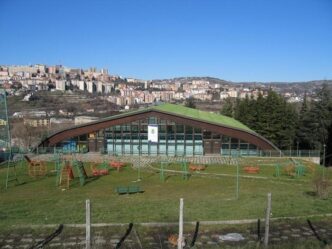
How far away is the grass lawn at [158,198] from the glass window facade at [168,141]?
5.73 m

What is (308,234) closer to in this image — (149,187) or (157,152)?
(149,187)

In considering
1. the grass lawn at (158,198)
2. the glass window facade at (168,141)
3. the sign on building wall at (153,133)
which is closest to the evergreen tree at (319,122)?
the glass window facade at (168,141)

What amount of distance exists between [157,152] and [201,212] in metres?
25.5

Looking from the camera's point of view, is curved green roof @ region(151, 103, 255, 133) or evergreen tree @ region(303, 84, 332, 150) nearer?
curved green roof @ region(151, 103, 255, 133)

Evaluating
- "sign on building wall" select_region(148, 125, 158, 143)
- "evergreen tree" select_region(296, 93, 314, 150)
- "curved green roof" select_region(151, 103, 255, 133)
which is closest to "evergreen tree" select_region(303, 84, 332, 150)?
"evergreen tree" select_region(296, 93, 314, 150)

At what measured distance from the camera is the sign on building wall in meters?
38.1

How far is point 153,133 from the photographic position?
125ft

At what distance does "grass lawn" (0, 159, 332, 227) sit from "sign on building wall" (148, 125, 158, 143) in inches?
257

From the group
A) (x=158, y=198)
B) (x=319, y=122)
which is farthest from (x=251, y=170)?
(x=319, y=122)

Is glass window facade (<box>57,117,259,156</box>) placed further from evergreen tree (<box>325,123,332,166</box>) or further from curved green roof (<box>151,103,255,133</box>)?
evergreen tree (<box>325,123,332,166</box>)

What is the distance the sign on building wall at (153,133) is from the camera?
3809 cm

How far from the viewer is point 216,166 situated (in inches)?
1278

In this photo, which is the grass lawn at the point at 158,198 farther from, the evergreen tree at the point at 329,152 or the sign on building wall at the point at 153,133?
the evergreen tree at the point at 329,152

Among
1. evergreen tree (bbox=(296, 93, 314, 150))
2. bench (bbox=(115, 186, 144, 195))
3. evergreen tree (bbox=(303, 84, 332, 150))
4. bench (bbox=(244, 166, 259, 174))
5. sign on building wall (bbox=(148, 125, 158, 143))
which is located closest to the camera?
bench (bbox=(115, 186, 144, 195))
